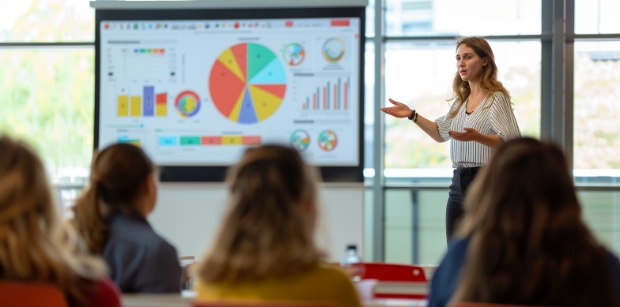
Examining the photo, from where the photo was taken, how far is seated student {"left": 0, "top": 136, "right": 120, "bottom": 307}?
1.45 m

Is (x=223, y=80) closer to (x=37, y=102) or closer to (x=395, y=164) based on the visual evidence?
(x=395, y=164)

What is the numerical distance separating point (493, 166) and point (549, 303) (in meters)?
0.34

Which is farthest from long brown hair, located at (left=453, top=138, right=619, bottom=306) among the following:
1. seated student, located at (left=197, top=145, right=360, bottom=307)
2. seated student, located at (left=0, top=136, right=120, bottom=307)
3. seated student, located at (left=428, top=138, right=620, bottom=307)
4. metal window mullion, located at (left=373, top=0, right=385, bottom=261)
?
metal window mullion, located at (left=373, top=0, right=385, bottom=261)

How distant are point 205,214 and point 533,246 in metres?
3.69

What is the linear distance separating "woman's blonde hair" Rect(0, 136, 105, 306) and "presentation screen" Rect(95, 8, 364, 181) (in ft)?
10.7

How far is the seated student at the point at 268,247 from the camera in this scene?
4.93ft

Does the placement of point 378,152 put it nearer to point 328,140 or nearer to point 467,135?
point 328,140

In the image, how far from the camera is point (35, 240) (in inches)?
57.6

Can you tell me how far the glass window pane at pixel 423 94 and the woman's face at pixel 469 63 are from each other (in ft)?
5.96

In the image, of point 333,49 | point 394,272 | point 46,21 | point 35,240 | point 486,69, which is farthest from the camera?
point 46,21

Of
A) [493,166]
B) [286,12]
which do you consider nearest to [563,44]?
[286,12]

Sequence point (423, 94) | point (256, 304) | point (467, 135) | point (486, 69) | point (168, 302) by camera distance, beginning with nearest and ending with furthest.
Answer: point (256, 304) < point (168, 302) < point (467, 135) < point (486, 69) < point (423, 94)

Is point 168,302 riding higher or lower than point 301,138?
lower

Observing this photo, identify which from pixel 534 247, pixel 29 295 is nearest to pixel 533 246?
pixel 534 247
